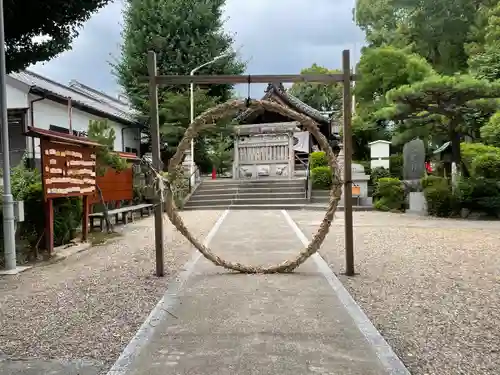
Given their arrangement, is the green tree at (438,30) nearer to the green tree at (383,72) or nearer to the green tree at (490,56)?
the green tree at (383,72)

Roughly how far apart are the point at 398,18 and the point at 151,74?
27185mm

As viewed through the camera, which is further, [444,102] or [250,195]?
[250,195]

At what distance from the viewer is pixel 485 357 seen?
3672 millimetres

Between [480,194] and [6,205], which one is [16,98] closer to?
[6,205]

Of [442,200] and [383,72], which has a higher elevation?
[383,72]

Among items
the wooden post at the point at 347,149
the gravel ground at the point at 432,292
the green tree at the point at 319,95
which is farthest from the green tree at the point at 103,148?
Result: the green tree at the point at 319,95

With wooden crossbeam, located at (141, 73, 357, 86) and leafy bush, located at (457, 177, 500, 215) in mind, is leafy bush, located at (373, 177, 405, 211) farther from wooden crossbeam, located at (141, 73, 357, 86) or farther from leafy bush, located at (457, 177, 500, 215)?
wooden crossbeam, located at (141, 73, 357, 86)

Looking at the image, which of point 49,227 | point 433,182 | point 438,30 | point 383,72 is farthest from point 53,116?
point 438,30

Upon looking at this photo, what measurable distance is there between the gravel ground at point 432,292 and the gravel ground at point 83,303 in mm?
2311

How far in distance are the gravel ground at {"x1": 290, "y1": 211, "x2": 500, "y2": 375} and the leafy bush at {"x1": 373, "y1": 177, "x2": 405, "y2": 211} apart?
6723 millimetres

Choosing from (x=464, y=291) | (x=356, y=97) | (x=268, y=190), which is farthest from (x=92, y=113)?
(x=464, y=291)

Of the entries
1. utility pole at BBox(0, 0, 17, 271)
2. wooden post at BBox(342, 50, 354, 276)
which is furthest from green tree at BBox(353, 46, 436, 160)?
utility pole at BBox(0, 0, 17, 271)

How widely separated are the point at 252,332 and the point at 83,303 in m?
2.16

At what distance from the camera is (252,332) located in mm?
4195
